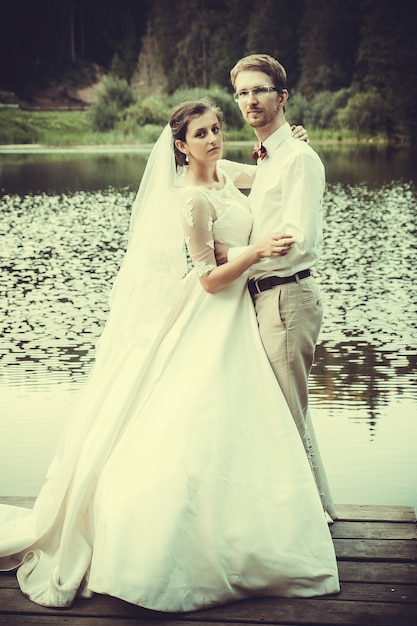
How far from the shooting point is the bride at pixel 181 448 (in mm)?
2348

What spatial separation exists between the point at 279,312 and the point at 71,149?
85.1 ft

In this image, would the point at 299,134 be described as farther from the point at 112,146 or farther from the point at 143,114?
the point at 112,146

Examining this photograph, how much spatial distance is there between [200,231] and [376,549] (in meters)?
1.03

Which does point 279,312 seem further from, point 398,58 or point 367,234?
point 398,58

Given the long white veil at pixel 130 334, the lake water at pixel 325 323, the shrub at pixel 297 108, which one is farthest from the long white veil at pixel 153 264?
the shrub at pixel 297 108

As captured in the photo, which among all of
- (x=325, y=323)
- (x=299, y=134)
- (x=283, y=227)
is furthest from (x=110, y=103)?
(x=283, y=227)

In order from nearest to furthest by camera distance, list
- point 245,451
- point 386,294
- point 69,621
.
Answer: point 69,621
point 245,451
point 386,294

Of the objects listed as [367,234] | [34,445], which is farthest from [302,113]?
[34,445]

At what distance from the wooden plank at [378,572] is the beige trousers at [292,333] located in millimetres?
367

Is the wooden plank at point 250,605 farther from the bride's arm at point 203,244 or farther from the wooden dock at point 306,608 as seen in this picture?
the bride's arm at point 203,244

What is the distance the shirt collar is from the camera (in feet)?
8.56

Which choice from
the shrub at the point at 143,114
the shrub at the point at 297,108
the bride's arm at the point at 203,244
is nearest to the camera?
the bride's arm at the point at 203,244

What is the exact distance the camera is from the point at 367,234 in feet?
37.7

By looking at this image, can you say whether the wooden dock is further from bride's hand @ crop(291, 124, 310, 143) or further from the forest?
the forest
